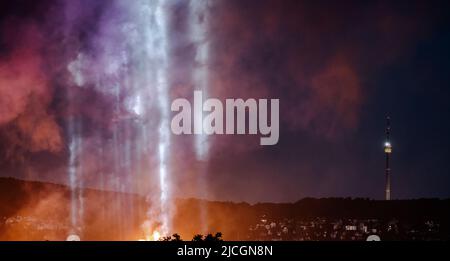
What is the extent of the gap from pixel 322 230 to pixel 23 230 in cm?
4398

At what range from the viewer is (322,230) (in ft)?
348
